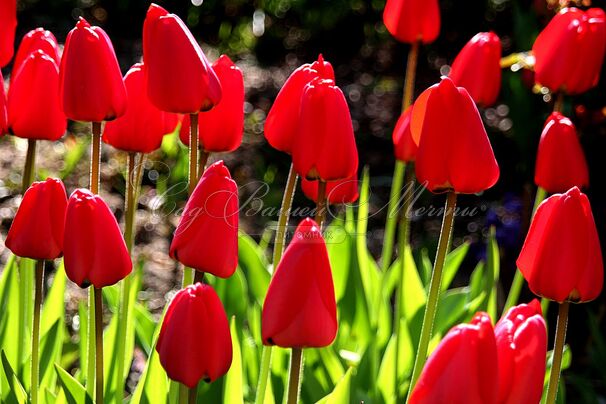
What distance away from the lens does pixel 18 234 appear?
1372 millimetres

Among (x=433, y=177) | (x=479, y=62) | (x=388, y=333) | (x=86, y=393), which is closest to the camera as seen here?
(x=433, y=177)

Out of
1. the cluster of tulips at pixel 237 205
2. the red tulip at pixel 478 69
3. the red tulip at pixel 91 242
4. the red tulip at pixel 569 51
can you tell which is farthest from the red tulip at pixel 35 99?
the red tulip at pixel 569 51

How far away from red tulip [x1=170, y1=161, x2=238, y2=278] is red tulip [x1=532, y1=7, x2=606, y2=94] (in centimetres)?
81

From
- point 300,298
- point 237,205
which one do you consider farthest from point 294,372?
point 237,205

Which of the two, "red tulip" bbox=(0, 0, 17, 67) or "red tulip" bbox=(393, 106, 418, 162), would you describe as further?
"red tulip" bbox=(393, 106, 418, 162)

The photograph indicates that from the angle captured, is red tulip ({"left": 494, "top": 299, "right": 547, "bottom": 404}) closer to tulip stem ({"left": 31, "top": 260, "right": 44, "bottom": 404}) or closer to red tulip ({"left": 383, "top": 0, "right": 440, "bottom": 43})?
tulip stem ({"left": 31, "top": 260, "right": 44, "bottom": 404})

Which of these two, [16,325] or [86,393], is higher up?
[86,393]

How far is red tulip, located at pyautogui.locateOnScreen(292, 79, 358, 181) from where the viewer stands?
1.37 metres

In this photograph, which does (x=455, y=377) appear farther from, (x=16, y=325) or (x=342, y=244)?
(x=342, y=244)

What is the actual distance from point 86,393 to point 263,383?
0.90ft

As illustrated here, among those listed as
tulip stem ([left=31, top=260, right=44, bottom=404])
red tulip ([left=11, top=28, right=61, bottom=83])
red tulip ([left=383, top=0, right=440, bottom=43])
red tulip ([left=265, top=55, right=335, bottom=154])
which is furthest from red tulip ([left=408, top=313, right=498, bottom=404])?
red tulip ([left=383, top=0, right=440, bottom=43])

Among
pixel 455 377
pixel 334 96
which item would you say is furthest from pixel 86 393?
pixel 455 377

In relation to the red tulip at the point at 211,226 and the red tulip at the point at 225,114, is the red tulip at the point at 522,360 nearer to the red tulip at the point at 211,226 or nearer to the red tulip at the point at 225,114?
the red tulip at the point at 211,226

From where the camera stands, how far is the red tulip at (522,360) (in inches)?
41.7
